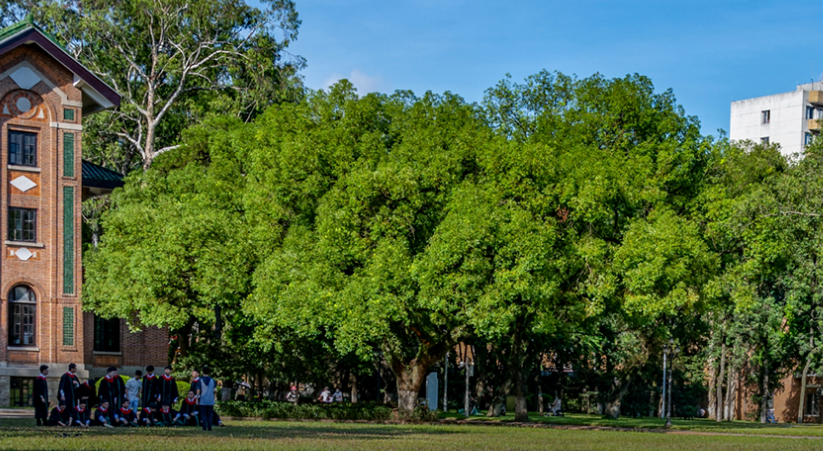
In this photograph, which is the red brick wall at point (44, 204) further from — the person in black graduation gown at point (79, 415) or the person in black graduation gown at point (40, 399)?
the person in black graduation gown at point (79, 415)

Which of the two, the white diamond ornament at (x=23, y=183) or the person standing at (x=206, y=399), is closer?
the person standing at (x=206, y=399)

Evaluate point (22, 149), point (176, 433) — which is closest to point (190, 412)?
point (176, 433)

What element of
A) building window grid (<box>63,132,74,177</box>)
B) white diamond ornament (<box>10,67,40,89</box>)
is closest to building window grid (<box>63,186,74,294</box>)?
building window grid (<box>63,132,74,177</box>)

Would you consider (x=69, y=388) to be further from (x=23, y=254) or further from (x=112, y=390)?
(x=23, y=254)

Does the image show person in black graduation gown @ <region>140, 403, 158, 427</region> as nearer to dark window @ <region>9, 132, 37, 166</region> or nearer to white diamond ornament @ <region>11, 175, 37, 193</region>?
white diamond ornament @ <region>11, 175, 37, 193</region>

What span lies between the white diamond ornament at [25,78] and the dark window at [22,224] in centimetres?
467

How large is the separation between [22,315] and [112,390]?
1377 centimetres

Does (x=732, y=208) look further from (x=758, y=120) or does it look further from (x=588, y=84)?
(x=758, y=120)

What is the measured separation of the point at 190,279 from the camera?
39.8 metres

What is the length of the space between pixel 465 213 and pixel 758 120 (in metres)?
74.0

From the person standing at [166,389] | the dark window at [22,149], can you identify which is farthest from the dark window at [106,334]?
the person standing at [166,389]

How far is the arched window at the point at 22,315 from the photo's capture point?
38906 millimetres

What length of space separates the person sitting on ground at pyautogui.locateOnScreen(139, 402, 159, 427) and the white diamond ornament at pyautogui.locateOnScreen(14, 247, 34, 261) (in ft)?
46.8

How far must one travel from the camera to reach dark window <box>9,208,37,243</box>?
3918 cm
